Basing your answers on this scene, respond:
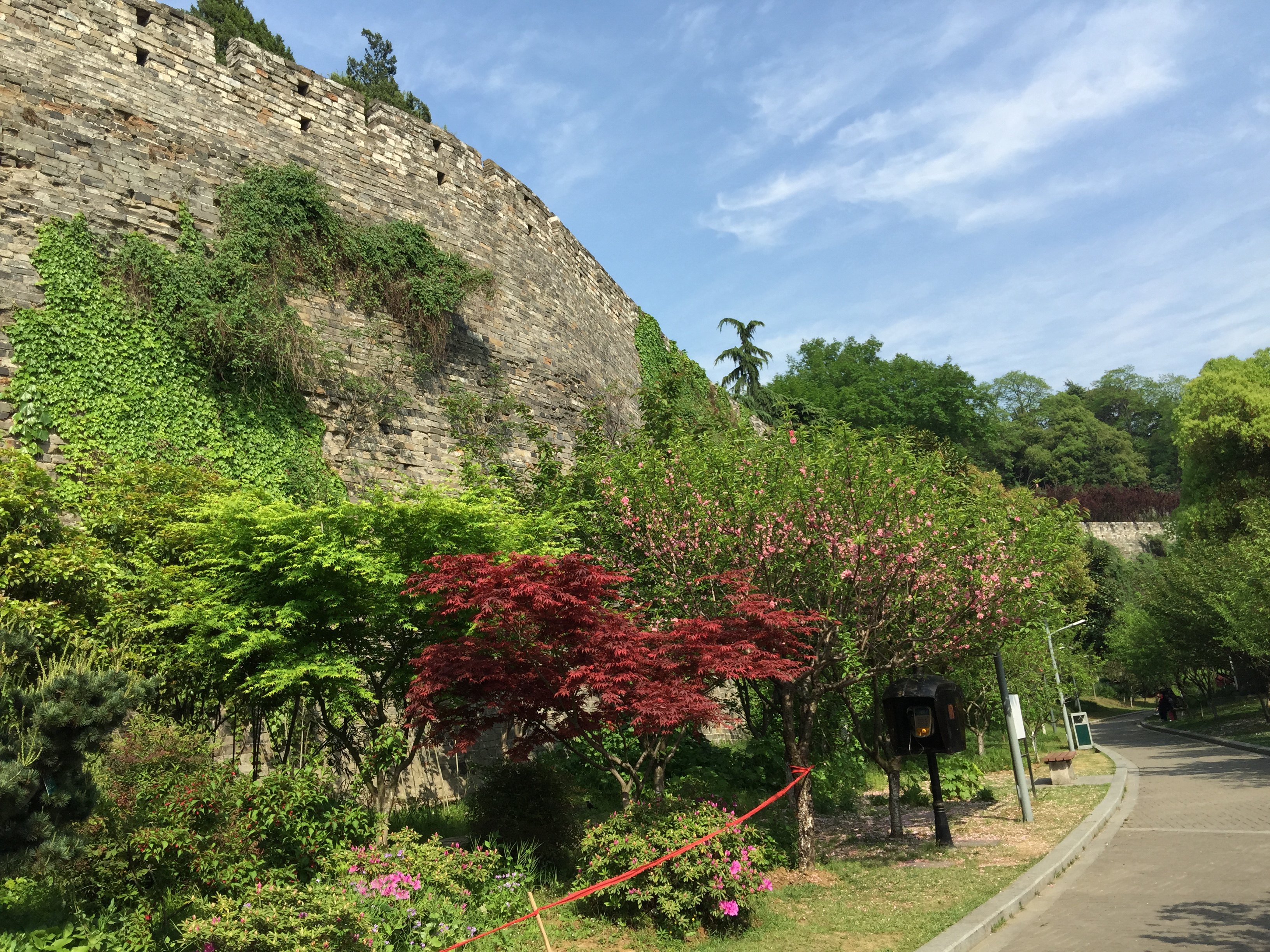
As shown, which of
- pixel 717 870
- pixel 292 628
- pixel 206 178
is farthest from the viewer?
pixel 206 178

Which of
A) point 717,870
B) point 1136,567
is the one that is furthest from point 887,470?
point 1136,567

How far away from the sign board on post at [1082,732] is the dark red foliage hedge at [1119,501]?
40292mm

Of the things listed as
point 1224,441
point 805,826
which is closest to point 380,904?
point 805,826

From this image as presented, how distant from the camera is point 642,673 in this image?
840cm

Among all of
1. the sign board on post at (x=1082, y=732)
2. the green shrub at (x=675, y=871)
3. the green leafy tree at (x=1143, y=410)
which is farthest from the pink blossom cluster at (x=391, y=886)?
the green leafy tree at (x=1143, y=410)

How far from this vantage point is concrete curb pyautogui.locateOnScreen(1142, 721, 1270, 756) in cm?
1984

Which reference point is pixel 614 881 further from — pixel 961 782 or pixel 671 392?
pixel 671 392

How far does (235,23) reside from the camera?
94.8 feet

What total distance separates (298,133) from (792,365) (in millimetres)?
49481

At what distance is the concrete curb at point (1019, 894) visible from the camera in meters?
6.66

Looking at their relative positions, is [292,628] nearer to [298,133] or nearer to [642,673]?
[642,673]

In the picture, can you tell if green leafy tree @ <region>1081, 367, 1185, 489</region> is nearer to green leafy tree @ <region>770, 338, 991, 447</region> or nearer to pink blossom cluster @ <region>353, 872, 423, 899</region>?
green leafy tree @ <region>770, 338, 991, 447</region>

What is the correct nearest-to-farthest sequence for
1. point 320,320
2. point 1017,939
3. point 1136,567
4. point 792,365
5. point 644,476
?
point 1017,939 < point 644,476 < point 320,320 < point 1136,567 < point 792,365

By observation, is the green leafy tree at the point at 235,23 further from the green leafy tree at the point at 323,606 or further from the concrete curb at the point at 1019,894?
the concrete curb at the point at 1019,894
